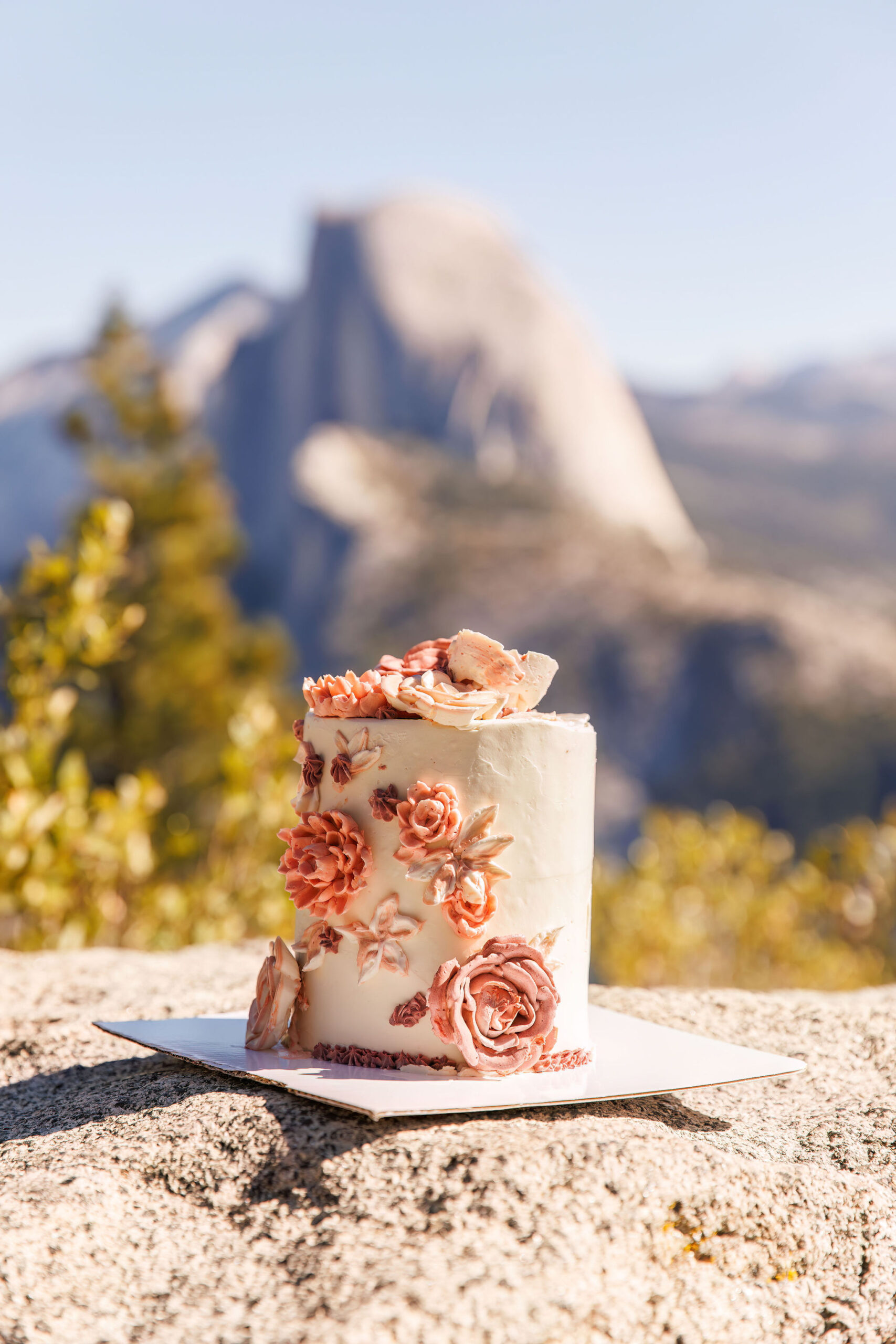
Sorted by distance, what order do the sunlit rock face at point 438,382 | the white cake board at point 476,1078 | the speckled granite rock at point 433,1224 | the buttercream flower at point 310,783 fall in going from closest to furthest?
1. the speckled granite rock at point 433,1224
2. the white cake board at point 476,1078
3. the buttercream flower at point 310,783
4. the sunlit rock face at point 438,382

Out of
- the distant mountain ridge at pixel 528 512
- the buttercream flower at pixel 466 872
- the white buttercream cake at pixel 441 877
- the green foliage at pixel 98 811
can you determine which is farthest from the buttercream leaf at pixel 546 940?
the distant mountain ridge at pixel 528 512

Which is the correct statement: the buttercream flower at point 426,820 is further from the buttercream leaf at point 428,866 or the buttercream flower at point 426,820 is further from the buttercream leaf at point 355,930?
the buttercream leaf at point 355,930

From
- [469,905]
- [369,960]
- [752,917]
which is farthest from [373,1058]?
[752,917]

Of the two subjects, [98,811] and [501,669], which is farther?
[98,811]

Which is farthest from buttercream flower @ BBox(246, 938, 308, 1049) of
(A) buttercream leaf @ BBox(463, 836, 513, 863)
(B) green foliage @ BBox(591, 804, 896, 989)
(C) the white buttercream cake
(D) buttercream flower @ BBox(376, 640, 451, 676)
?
(B) green foliage @ BBox(591, 804, 896, 989)

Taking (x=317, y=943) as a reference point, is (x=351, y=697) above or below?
above

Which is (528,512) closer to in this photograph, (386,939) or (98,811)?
(98,811)

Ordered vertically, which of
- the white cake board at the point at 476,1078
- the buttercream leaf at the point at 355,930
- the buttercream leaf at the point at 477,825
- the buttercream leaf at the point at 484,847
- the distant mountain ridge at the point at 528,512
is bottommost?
the white cake board at the point at 476,1078

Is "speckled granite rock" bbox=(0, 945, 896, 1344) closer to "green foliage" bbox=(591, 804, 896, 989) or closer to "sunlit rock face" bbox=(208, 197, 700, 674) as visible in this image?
"green foliage" bbox=(591, 804, 896, 989)
